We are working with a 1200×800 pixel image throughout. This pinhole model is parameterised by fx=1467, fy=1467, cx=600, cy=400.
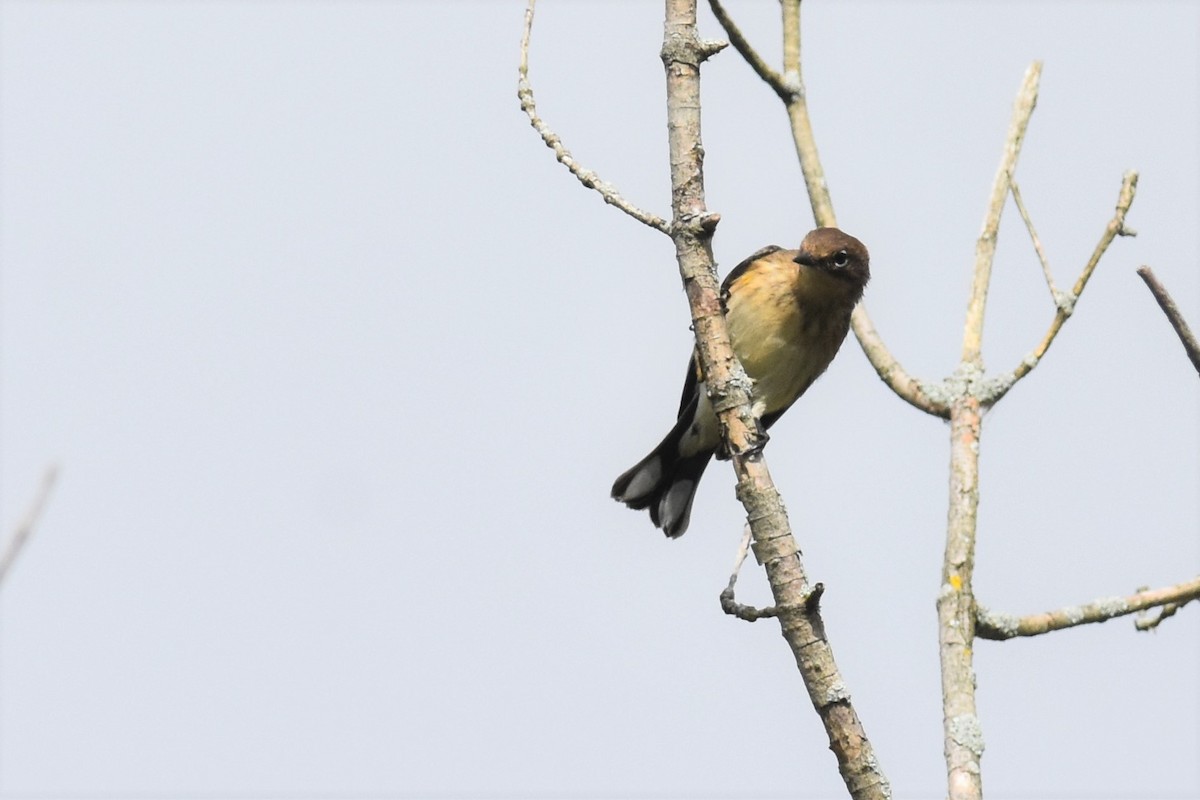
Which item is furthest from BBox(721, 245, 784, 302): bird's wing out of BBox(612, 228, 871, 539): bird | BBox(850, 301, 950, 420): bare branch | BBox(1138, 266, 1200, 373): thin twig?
BBox(1138, 266, 1200, 373): thin twig

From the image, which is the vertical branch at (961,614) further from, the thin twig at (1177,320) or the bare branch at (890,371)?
the thin twig at (1177,320)

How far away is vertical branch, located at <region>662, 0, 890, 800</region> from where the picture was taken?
13.9 ft

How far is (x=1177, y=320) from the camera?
4371mm

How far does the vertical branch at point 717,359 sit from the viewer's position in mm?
4227

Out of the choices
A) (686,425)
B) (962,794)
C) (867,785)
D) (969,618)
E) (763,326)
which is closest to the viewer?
(867,785)

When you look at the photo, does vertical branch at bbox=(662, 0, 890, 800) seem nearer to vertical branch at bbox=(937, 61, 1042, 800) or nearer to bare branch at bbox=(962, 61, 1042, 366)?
vertical branch at bbox=(937, 61, 1042, 800)

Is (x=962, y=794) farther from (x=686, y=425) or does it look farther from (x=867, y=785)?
(x=686, y=425)

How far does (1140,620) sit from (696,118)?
238cm

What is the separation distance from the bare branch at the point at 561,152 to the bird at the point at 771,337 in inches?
136

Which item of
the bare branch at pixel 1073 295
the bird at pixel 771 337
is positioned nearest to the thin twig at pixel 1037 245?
the bare branch at pixel 1073 295

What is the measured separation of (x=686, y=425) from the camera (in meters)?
9.19

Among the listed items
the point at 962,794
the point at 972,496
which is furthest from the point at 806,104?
the point at 962,794

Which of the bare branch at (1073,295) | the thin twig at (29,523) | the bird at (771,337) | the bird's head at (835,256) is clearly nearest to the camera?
the thin twig at (29,523)

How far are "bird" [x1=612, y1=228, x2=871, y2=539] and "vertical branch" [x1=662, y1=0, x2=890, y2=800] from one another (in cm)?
354
